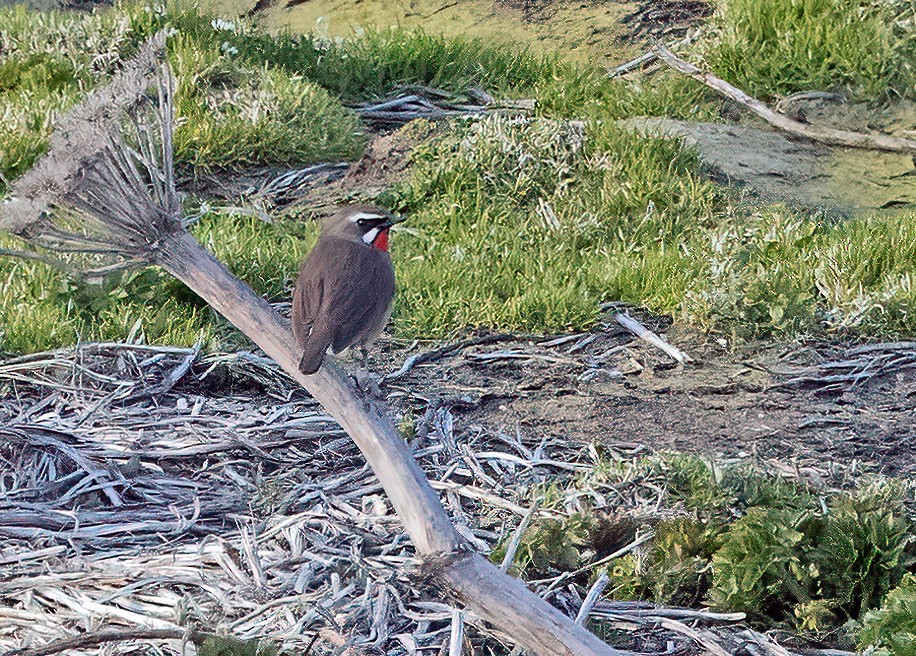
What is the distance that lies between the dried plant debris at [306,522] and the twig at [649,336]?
4.23 feet

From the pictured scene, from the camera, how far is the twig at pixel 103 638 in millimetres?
3463

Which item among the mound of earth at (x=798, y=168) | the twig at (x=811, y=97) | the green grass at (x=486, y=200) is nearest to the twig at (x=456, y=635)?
the green grass at (x=486, y=200)

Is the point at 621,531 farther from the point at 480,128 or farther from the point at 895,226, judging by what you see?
A: the point at 480,128

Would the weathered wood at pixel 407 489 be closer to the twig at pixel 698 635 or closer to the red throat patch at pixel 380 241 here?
the twig at pixel 698 635

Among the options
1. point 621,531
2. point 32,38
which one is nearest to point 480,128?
point 32,38

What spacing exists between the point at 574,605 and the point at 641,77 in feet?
24.4

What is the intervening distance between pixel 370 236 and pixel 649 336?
264 cm

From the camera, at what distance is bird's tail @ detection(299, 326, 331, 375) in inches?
144

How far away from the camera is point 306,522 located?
4.39 metres

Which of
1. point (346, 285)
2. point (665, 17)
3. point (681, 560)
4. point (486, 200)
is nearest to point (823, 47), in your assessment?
point (665, 17)

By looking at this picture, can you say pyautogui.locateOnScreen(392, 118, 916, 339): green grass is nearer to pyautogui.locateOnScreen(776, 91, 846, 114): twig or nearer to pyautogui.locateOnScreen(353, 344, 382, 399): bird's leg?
pyautogui.locateOnScreen(776, 91, 846, 114): twig

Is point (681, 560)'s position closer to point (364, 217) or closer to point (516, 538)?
point (516, 538)

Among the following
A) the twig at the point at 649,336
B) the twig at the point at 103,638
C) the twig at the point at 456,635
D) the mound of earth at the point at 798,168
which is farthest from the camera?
the mound of earth at the point at 798,168

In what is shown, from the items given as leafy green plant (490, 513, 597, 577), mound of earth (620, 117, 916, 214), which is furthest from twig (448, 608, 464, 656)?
mound of earth (620, 117, 916, 214)
